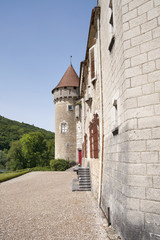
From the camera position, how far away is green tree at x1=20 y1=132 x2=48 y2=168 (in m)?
39.8

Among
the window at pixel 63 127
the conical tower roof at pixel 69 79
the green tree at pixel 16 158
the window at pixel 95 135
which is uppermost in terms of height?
the conical tower roof at pixel 69 79

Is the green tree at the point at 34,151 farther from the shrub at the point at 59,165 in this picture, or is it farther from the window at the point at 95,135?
the window at the point at 95,135

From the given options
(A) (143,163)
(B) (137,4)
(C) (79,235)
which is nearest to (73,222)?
(C) (79,235)

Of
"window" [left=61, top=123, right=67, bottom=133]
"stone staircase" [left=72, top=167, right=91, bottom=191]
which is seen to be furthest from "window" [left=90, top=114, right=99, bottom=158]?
"window" [left=61, top=123, right=67, bottom=133]

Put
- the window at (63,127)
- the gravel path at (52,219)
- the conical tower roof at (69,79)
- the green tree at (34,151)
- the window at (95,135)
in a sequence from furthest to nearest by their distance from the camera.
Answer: the green tree at (34,151), the conical tower roof at (69,79), the window at (63,127), the window at (95,135), the gravel path at (52,219)

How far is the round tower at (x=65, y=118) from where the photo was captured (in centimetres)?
2595

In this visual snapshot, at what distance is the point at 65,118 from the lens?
26.5 metres

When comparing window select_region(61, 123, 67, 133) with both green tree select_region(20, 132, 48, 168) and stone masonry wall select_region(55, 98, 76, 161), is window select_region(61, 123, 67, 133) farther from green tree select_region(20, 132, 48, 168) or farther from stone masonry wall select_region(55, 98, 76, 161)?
green tree select_region(20, 132, 48, 168)

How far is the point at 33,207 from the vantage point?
6816mm

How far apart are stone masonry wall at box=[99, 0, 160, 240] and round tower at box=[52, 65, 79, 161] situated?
21971 millimetres

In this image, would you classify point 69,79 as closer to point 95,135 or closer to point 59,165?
point 59,165

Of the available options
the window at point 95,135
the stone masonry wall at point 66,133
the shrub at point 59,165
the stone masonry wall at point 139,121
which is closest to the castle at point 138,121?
the stone masonry wall at point 139,121

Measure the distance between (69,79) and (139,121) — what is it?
25576 mm

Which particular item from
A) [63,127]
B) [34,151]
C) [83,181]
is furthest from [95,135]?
[34,151]
